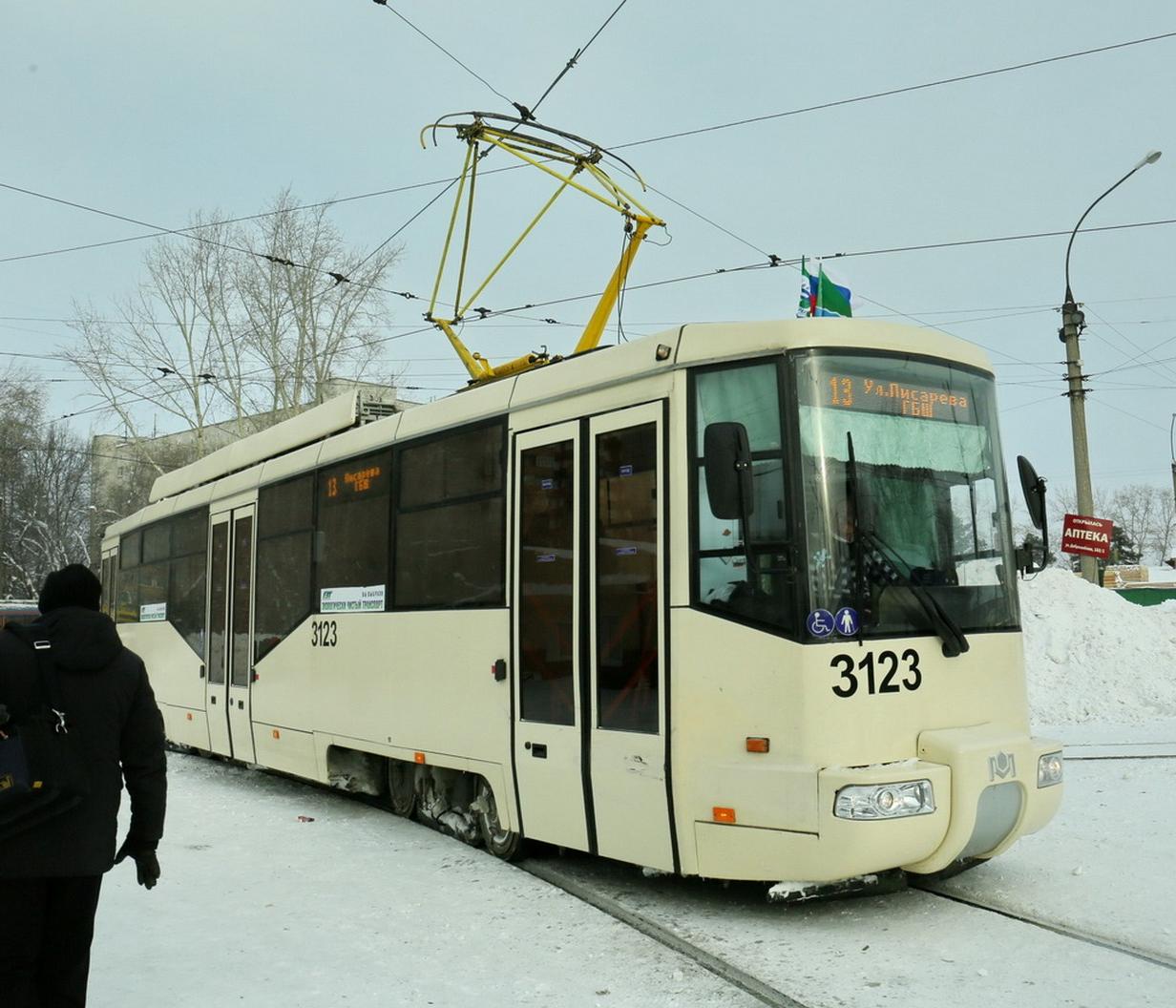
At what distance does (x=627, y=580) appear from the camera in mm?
6516

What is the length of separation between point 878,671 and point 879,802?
64cm

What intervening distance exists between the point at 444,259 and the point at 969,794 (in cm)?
674

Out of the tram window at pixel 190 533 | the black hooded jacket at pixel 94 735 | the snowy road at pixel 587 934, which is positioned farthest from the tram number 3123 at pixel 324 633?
the black hooded jacket at pixel 94 735

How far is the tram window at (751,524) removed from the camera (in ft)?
19.4

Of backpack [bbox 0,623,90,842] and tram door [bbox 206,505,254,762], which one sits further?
Result: tram door [bbox 206,505,254,762]

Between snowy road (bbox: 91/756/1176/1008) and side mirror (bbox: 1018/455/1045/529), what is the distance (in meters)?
2.08

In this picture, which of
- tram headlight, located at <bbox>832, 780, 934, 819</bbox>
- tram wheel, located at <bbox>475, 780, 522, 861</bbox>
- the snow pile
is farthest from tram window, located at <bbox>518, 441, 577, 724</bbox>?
the snow pile

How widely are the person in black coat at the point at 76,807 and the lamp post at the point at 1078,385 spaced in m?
16.7

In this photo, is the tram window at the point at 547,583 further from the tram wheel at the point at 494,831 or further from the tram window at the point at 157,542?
the tram window at the point at 157,542

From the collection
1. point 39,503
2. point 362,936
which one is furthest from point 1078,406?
point 39,503

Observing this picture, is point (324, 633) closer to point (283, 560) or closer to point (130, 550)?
point (283, 560)

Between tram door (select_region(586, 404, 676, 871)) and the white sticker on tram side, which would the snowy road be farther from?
the white sticker on tram side

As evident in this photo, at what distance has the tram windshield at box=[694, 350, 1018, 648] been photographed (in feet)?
19.4

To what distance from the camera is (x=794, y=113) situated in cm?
1398
